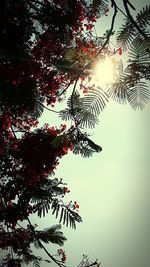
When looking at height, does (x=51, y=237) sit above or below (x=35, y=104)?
→ below

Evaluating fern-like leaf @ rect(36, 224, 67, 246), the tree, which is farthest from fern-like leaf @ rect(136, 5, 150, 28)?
fern-like leaf @ rect(36, 224, 67, 246)

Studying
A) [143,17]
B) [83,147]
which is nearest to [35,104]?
[83,147]

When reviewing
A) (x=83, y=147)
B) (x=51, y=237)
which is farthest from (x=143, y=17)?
(x=51, y=237)

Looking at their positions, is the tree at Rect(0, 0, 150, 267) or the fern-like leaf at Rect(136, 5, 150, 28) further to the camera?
the tree at Rect(0, 0, 150, 267)

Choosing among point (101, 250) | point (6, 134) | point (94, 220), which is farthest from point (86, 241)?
point (6, 134)

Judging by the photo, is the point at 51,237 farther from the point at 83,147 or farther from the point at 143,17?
the point at 143,17

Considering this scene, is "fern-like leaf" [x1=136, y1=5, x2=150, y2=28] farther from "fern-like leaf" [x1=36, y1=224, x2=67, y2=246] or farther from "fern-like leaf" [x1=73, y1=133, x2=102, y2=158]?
"fern-like leaf" [x1=36, y1=224, x2=67, y2=246]

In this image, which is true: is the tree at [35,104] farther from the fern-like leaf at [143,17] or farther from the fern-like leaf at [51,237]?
the fern-like leaf at [143,17]

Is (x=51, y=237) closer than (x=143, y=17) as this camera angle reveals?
No

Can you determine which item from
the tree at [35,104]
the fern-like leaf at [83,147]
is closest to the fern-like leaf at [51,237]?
the tree at [35,104]

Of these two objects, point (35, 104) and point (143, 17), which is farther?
point (35, 104)

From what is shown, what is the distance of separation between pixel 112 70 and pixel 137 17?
0.53m

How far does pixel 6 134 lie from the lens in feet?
14.1

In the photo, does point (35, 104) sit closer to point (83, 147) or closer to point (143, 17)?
point (83, 147)
